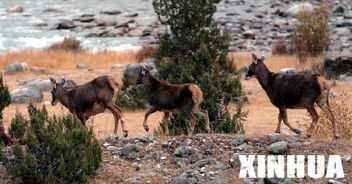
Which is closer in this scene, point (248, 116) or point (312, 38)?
point (248, 116)

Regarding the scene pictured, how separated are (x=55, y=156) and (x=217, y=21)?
37544mm

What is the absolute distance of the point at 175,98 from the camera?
13.8 m

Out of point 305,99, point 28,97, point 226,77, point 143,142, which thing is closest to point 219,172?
point 143,142

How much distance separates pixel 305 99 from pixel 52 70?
19.4 meters

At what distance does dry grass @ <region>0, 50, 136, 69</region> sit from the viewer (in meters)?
32.7

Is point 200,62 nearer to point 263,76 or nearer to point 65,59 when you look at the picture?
point 263,76

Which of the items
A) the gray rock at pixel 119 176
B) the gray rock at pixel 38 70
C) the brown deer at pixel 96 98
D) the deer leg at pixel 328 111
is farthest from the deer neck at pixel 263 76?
the gray rock at pixel 38 70

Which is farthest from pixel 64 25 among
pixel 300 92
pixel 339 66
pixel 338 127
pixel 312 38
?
pixel 300 92

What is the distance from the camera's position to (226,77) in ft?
62.3

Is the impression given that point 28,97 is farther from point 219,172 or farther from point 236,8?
point 236,8

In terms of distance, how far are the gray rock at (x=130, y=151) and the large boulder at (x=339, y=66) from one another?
647 inches

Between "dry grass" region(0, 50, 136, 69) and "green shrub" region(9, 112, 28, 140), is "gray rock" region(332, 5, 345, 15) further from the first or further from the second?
"green shrub" region(9, 112, 28, 140)

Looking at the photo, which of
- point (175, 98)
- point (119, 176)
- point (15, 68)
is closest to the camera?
point (119, 176)

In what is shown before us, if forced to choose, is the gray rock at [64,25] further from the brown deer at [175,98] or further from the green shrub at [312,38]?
the brown deer at [175,98]
